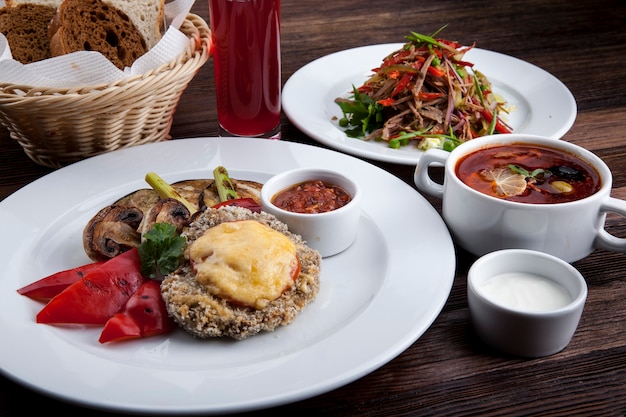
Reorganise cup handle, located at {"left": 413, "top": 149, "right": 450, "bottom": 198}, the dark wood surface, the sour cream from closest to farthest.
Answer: the dark wood surface
the sour cream
cup handle, located at {"left": 413, "top": 149, "right": 450, "bottom": 198}

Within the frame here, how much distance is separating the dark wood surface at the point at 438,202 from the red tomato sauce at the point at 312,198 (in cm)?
45

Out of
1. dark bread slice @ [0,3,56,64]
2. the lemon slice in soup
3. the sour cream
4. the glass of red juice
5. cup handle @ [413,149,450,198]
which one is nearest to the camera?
the sour cream

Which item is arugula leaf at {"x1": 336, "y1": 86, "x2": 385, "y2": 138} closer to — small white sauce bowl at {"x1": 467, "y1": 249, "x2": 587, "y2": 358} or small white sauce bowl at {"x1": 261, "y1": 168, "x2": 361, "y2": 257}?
small white sauce bowl at {"x1": 261, "y1": 168, "x2": 361, "y2": 257}

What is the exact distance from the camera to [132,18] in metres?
3.14

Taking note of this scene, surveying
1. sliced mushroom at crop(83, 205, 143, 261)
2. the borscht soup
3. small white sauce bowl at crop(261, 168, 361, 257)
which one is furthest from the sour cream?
sliced mushroom at crop(83, 205, 143, 261)

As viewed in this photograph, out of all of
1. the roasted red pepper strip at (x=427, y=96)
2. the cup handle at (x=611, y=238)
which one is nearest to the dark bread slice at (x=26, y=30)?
the roasted red pepper strip at (x=427, y=96)

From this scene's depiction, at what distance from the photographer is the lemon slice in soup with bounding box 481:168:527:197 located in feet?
7.40

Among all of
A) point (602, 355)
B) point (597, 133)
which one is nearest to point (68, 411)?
point (602, 355)

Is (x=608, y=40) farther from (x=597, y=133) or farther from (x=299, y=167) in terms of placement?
(x=299, y=167)

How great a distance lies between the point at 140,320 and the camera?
6.32 ft

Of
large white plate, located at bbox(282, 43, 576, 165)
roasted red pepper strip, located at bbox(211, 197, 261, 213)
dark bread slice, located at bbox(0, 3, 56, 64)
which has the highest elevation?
dark bread slice, located at bbox(0, 3, 56, 64)

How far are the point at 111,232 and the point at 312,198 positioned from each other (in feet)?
2.17

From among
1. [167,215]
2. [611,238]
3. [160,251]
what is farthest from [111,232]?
[611,238]

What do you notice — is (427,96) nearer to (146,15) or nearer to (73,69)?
(146,15)
